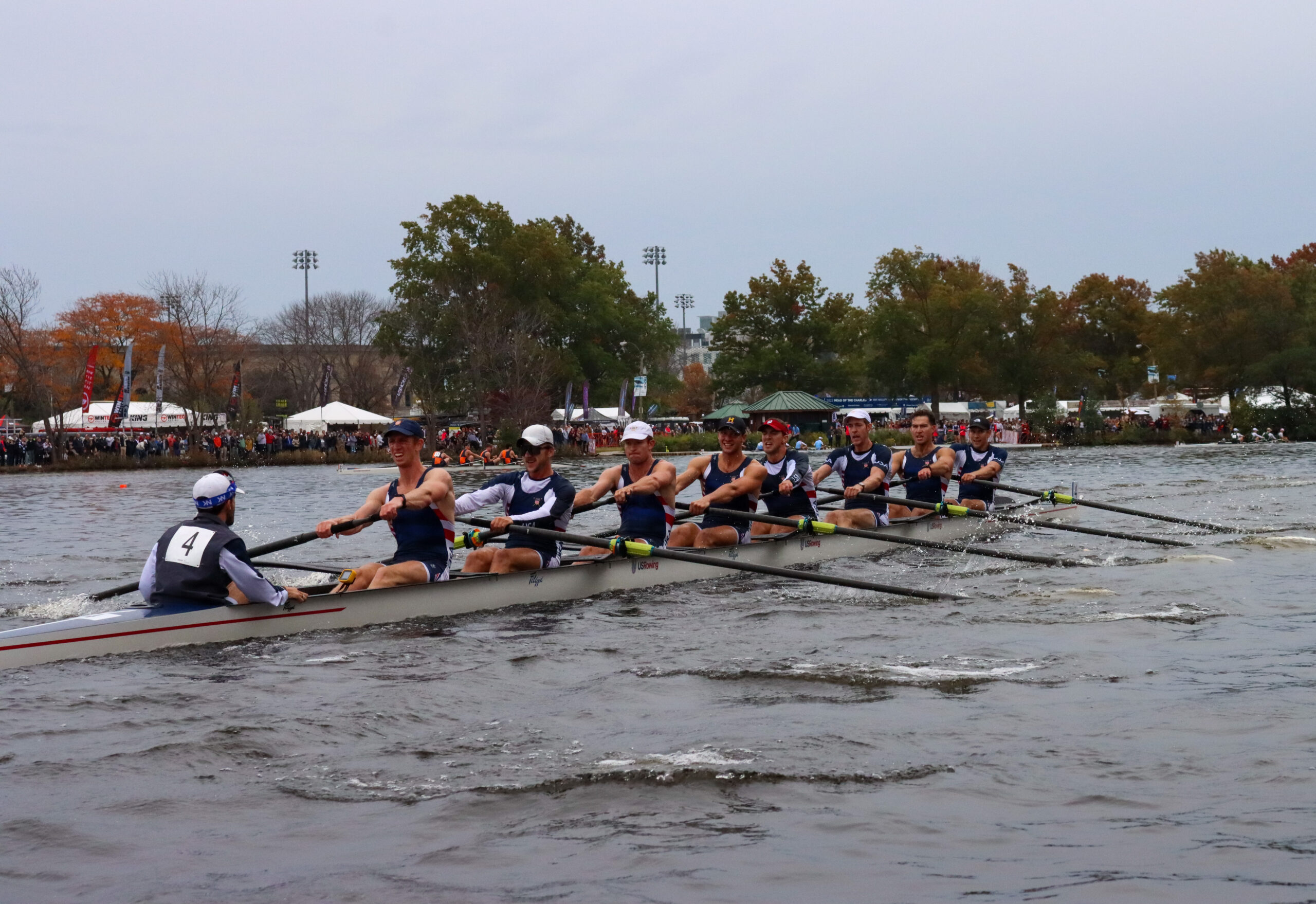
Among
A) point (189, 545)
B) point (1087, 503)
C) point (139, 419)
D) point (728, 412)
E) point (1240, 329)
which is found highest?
point (1240, 329)

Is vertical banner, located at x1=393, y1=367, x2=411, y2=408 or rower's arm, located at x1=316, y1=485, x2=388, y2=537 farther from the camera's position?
vertical banner, located at x1=393, y1=367, x2=411, y2=408

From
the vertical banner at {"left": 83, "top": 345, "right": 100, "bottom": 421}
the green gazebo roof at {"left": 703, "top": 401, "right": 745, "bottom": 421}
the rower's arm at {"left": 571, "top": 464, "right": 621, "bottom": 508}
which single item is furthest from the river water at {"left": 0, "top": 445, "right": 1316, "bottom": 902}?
the green gazebo roof at {"left": 703, "top": 401, "right": 745, "bottom": 421}

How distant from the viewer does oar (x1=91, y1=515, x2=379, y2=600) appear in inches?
341

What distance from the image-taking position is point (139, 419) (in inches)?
2078

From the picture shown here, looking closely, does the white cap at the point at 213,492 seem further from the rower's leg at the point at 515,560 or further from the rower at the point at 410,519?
the rower's leg at the point at 515,560

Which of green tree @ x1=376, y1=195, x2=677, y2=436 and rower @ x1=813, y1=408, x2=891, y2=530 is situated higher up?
green tree @ x1=376, y1=195, x2=677, y2=436

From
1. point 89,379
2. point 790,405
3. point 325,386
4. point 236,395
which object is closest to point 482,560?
point 89,379

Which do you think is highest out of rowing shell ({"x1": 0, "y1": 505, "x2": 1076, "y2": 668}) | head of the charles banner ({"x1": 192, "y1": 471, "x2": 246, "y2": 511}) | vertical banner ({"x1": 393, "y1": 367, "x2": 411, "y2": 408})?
vertical banner ({"x1": 393, "y1": 367, "x2": 411, "y2": 408})

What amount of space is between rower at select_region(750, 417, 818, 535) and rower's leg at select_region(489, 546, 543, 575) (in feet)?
9.80

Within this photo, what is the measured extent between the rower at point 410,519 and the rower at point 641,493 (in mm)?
1931

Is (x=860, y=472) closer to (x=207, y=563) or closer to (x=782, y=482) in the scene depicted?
(x=782, y=482)

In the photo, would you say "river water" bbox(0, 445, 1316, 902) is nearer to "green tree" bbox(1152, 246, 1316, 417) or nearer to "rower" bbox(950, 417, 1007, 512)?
"rower" bbox(950, 417, 1007, 512)

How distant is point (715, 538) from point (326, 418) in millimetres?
43064

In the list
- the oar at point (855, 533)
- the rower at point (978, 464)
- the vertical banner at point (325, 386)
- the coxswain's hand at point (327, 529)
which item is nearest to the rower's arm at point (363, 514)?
the coxswain's hand at point (327, 529)
